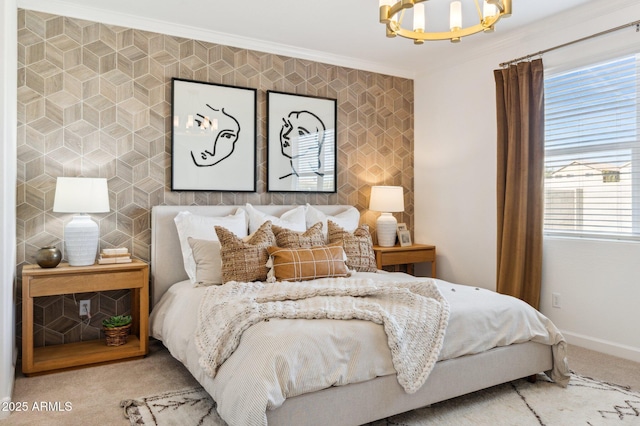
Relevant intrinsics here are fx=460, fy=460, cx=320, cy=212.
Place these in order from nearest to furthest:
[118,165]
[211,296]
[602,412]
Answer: [602,412]
[211,296]
[118,165]

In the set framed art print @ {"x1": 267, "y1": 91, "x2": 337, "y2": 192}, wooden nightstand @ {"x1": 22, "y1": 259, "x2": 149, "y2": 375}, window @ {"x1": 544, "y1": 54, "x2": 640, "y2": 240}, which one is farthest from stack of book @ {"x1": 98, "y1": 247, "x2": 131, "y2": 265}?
window @ {"x1": 544, "y1": 54, "x2": 640, "y2": 240}

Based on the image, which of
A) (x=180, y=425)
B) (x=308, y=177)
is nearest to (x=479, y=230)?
(x=308, y=177)

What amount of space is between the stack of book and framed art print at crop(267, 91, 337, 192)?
141cm

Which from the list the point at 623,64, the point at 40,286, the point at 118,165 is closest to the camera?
the point at 40,286

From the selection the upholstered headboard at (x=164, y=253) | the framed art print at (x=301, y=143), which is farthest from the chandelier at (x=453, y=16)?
the upholstered headboard at (x=164, y=253)

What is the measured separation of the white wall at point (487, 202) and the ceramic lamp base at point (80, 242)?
329 centimetres

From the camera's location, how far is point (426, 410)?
8.17 ft

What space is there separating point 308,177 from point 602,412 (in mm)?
2971

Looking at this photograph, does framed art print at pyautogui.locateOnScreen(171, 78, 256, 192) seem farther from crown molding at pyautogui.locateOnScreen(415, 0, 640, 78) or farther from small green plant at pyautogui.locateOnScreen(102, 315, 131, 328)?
crown molding at pyautogui.locateOnScreen(415, 0, 640, 78)

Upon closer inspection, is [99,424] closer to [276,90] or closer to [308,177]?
[308,177]

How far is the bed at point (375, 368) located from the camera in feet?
6.48

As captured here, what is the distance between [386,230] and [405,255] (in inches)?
12.2

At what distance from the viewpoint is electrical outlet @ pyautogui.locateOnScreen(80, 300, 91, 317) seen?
349 centimetres

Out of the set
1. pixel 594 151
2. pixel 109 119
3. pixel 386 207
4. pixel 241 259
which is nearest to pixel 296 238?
pixel 241 259
